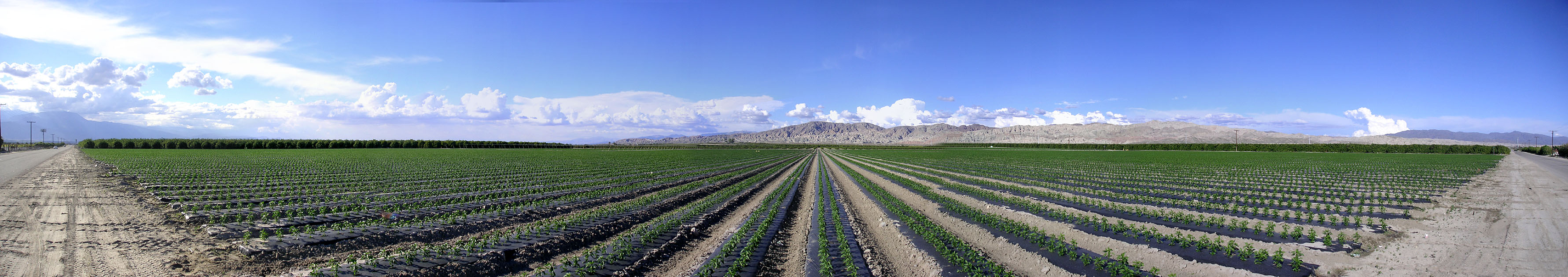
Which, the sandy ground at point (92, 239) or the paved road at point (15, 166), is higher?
the paved road at point (15, 166)

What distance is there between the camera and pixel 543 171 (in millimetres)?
35562

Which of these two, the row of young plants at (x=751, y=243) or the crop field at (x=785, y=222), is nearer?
the row of young plants at (x=751, y=243)

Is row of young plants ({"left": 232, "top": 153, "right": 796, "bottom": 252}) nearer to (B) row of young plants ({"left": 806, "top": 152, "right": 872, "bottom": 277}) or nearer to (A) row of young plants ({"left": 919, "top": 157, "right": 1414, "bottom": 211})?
(B) row of young plants ({"left": 806, "top": 152, "right": 872, "bottom": 277})

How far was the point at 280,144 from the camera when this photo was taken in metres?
96.1

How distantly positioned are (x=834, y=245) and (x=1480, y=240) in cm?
1396

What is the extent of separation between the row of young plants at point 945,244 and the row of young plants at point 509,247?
244 inches

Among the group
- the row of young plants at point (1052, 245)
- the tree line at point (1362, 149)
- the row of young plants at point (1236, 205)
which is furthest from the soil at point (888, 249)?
the tree line at point (1362, 149)

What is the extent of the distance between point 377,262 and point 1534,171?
63818 millimetres

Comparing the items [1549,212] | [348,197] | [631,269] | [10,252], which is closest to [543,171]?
[348,197]

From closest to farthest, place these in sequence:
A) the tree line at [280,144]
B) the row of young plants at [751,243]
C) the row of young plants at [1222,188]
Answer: the row of young plants at [751,243] → the row of young plants at [1222,188] → the tree line at [280,144]

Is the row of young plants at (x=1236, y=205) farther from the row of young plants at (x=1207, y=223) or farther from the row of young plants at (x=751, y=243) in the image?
the row of young plants at (x=751, y=243)

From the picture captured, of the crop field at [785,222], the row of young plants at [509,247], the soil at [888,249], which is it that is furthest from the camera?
the crop field at [785,222]

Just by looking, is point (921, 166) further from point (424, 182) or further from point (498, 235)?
point (498, 235)

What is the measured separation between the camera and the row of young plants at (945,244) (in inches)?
356
